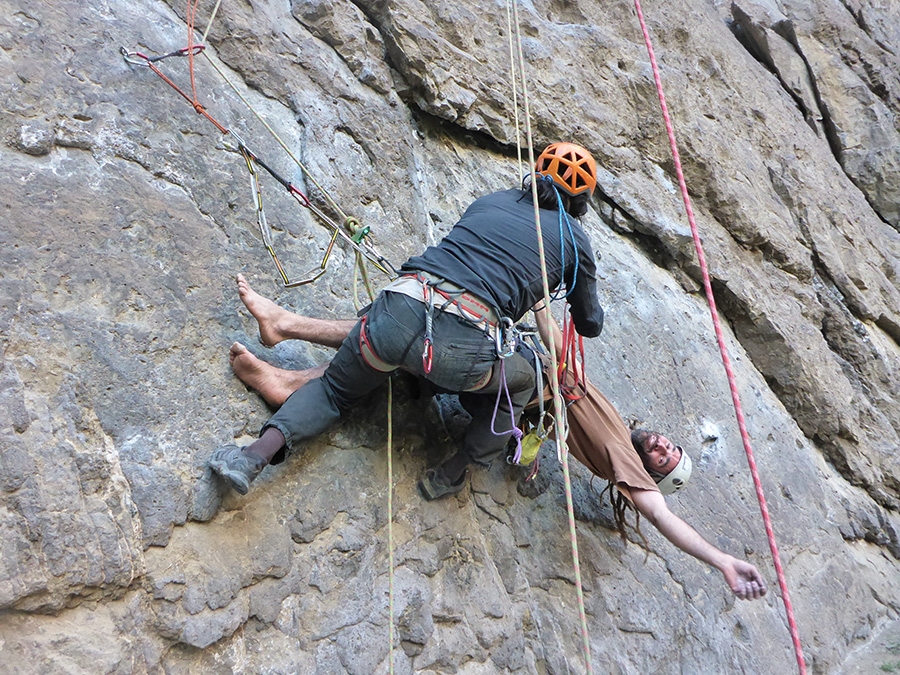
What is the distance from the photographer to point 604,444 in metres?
3.47

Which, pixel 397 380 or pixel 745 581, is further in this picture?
pixel 397 380

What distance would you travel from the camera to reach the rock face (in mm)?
2527

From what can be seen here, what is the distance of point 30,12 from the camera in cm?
312

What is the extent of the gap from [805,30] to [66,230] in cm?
824

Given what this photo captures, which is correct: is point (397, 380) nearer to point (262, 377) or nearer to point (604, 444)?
point (262, 377)

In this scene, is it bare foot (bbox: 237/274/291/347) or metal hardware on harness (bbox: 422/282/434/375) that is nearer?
metal hardware on harness (bbox: 422/282/434/375)

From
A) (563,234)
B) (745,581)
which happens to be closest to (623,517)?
(745,581)

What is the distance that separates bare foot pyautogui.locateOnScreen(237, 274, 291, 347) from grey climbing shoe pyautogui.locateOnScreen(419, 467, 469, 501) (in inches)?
33.5

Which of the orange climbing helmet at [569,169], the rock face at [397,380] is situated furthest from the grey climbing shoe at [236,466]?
the orange climbing helmet at [569,169]

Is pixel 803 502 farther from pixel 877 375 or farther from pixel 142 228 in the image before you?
pixel 142 228

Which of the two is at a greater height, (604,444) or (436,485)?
(604,444)

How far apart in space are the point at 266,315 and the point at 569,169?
1360mm

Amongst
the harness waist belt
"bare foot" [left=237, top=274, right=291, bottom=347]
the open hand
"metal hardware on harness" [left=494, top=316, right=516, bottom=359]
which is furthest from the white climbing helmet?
"bare foot" [left=237, top=274, right=291, bottom=347]

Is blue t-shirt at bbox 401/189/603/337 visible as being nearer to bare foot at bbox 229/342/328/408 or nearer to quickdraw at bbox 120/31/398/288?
quickdraw at bbox 120/31/398/288
